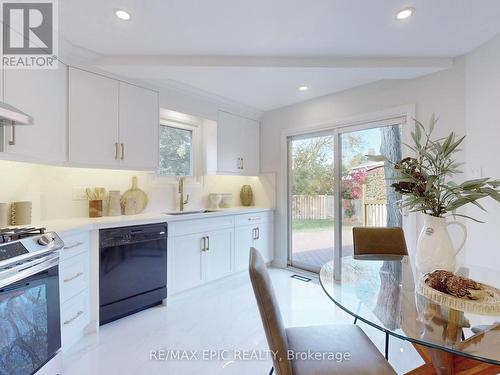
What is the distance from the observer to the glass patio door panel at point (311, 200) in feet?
11.5

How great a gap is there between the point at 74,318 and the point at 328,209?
9.71 ft

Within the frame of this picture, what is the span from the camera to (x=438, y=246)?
1.32 metres

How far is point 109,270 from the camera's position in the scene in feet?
7.45

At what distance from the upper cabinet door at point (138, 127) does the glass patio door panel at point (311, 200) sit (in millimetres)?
2000

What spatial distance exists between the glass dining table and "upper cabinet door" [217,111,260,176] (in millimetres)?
2417

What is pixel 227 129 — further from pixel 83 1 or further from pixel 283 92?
pixel 83 1

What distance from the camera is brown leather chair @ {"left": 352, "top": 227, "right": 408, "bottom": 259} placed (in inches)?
83.3

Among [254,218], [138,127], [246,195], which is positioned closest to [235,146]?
[246,195]

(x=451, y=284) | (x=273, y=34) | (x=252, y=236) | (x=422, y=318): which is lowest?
(x=252, y=236)

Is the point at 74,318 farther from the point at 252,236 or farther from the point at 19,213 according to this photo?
the point at 252,236

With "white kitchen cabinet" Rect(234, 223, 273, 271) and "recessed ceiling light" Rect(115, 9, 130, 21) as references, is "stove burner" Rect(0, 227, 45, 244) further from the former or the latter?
"white kitchen cabinet" Rect(234, 223, 273, 271)

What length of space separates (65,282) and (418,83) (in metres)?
3.70

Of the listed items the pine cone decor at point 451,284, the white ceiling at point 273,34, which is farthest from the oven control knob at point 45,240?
the pine cone decor at point 451,284

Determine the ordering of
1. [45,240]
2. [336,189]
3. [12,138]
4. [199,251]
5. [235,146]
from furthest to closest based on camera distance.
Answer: [235,146], [336,189], [199,251], [12,138], [45,240]
